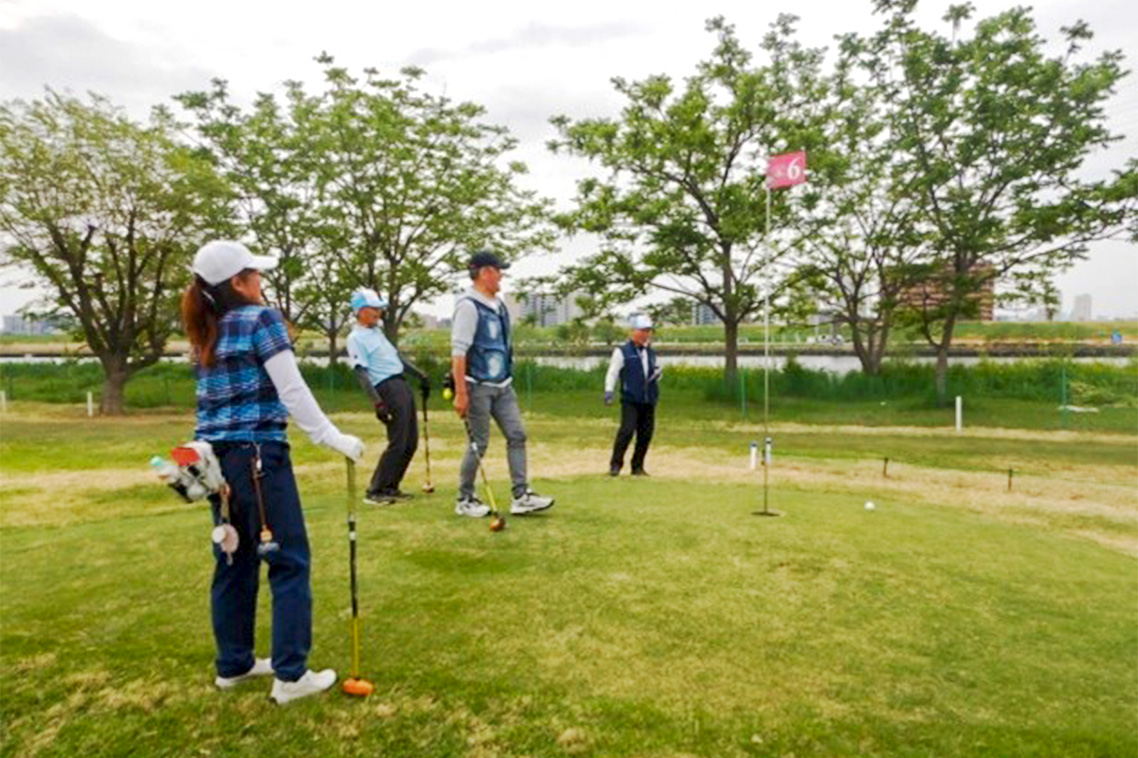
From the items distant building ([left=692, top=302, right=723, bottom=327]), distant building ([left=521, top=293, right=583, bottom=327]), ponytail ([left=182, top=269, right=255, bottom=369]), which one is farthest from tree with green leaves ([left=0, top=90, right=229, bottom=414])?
ponytail ([left=182, top=269, right=255, bottom=369])

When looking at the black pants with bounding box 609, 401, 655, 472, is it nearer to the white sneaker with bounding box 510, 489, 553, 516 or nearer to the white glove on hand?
the white sneaker with bounding box 510, 489, 553, 516

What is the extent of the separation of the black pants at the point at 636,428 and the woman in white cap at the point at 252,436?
7032mm

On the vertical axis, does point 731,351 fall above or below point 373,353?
below

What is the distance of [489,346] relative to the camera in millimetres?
6344

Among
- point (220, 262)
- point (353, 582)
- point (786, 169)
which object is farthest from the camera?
point (786, 169)

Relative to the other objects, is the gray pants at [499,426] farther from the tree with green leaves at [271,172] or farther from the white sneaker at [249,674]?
the tree with green leaves at [271,172]

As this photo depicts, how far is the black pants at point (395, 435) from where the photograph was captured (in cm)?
761

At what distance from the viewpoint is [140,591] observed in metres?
4.76

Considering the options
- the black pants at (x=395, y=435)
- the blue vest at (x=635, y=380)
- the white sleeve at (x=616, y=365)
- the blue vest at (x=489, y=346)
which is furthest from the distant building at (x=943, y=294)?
the blue vest at (x=489, y=346)

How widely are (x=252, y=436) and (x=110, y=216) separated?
23707 millimetres

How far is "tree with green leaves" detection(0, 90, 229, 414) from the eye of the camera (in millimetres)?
21578

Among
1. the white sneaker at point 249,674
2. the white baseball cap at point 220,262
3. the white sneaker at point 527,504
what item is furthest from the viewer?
the white sneaker at point 527,504

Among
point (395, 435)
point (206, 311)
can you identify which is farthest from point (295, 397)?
point (395, 435)

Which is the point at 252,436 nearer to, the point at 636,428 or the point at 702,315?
the point at 636,428
